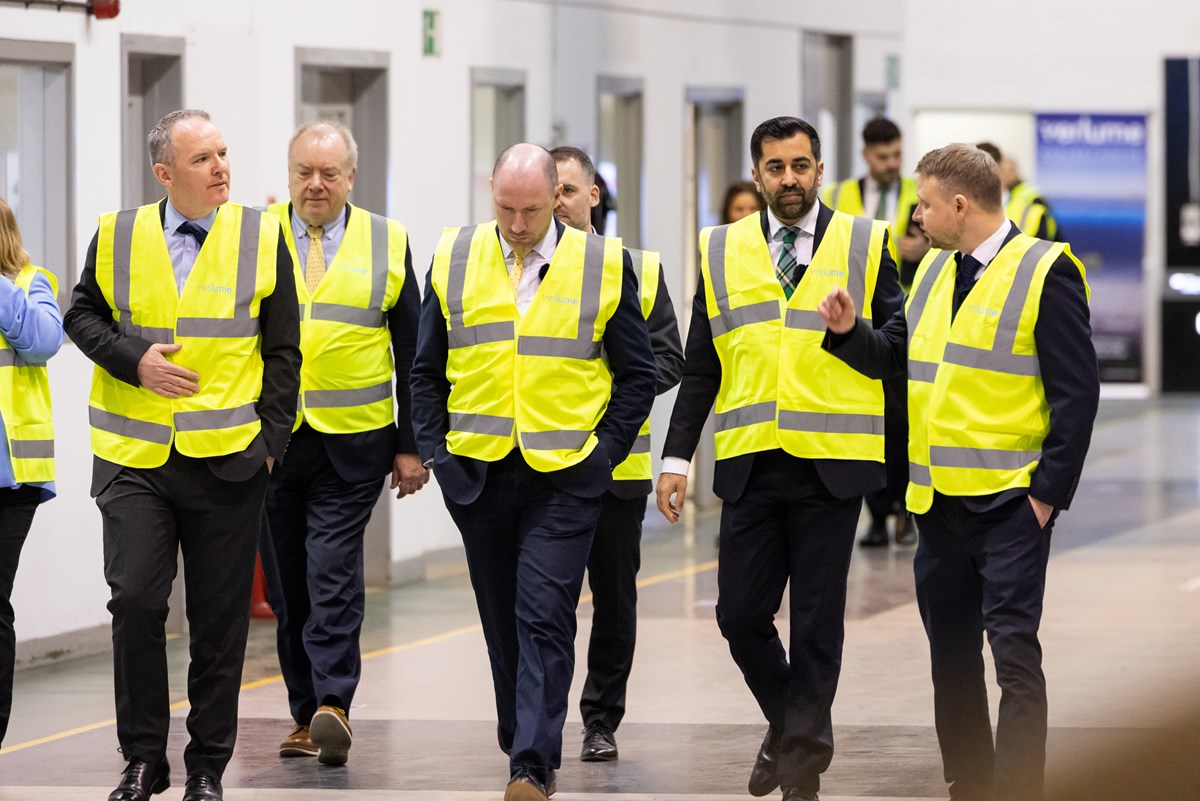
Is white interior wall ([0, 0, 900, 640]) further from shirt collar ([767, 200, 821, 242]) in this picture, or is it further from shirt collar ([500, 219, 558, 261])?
shirt collar ([767, 200, 821, 242])

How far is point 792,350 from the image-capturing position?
5.24 m

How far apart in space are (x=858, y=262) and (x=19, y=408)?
2596mm

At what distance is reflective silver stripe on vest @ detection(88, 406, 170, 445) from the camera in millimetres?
4992

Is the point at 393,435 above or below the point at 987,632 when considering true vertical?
above

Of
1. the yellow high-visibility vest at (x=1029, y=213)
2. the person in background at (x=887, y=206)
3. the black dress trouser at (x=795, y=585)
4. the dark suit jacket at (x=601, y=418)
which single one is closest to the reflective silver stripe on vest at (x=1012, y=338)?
the black dress trouser at (x=795, y=585)

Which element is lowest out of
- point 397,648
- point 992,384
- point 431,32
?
point 397,648

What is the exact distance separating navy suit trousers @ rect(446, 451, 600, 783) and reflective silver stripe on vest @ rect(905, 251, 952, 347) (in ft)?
3.22

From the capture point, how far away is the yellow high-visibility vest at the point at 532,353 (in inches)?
203

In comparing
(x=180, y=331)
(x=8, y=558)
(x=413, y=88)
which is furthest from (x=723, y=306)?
(x=413, y=88)

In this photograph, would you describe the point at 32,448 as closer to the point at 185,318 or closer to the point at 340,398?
the point at 340,398

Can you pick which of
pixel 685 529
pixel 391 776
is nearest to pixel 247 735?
pixel 391 776

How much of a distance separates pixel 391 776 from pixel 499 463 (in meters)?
1.18

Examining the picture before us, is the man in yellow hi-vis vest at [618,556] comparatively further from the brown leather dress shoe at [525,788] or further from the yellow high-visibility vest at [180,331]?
the yellow high-visibility vest at [180,331]

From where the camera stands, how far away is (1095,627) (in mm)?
8797
